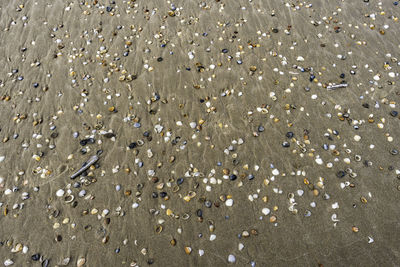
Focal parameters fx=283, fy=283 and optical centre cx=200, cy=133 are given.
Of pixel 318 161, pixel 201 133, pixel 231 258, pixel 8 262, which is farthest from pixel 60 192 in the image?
pixel 318 161

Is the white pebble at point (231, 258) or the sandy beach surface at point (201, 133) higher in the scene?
the sandy beach surface at point (201, 133)

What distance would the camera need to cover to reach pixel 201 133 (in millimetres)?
6293

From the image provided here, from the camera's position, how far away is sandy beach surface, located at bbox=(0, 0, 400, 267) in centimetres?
509

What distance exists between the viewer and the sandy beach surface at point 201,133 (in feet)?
16.7

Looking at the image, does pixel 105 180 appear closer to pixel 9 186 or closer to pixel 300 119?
pixel 9 186

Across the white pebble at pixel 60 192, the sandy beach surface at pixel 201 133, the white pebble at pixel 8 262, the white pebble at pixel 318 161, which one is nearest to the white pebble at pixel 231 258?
the sandy beach surface at pixel 201 133

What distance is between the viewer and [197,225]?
5.23m

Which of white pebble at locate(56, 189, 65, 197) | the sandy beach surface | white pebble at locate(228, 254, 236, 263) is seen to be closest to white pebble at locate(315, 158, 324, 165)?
the sandy beach surface

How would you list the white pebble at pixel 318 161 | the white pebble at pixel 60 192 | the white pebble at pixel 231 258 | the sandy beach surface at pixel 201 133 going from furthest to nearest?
the white pebble at pixel 318 161 < the white pebble at pixel 60 192 < the sandy beach surface at pixel 201 133 < the white pebble at pixel 231 258

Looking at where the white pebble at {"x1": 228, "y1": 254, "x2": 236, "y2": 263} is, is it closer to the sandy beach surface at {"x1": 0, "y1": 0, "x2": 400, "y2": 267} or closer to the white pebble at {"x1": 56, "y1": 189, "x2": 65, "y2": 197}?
the sandy beach surface at {"x1": 0, "y1": 0, "x2": 400, "y2": 267}

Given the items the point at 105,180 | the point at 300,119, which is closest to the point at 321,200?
the point at 300,119

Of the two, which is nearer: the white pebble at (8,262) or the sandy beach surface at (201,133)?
the white pebble at (8,262)

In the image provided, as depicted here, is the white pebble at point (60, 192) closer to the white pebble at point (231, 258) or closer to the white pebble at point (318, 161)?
the white pebble at point (231, 258)

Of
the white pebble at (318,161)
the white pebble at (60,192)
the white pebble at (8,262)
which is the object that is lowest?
the white pebble at (318,161)
